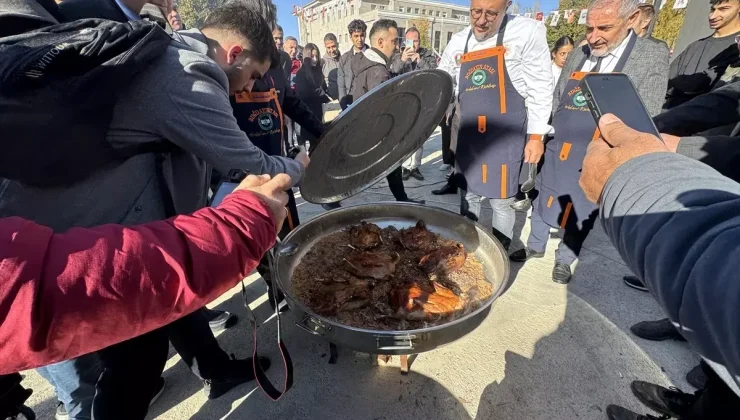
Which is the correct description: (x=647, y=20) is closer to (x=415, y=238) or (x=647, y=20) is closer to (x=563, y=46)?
(x=563, y=46)

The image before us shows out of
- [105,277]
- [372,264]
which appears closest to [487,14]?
[372,264]

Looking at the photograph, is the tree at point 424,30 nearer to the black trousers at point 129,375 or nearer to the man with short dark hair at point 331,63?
the man with short dark hair at point 331,63

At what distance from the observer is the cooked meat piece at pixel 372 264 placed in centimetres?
192

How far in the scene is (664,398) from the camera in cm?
196

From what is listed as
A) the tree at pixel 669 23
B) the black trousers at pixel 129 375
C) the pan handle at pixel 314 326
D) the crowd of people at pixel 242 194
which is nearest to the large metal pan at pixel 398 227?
the pan handle at pixel 314 326

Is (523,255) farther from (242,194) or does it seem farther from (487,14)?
(242,194)

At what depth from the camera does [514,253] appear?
3.66 metres

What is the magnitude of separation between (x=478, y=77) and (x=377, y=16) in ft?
155

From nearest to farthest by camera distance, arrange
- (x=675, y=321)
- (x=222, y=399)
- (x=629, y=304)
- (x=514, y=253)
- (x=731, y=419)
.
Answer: (x=675, y=321), (x=731, y=419), (x=222, y=399), (x=629, y=304), (x=514, y=253)

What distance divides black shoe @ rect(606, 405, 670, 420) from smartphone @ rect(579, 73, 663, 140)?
1.75m

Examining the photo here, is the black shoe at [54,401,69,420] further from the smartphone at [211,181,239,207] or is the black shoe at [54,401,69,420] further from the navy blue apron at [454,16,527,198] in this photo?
the navy blue apron at [454,16,527,198]

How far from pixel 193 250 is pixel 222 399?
1.94 metres

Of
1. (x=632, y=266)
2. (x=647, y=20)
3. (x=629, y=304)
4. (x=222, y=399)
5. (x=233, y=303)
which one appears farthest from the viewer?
(x=647, y=20)

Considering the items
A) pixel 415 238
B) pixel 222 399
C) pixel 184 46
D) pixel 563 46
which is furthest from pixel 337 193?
pixel 563 46
